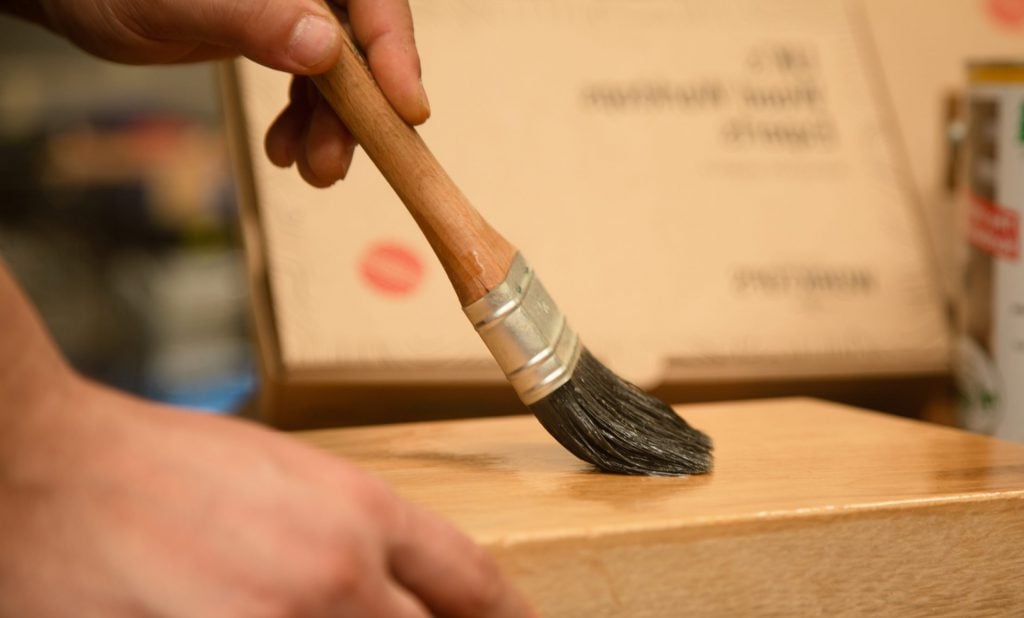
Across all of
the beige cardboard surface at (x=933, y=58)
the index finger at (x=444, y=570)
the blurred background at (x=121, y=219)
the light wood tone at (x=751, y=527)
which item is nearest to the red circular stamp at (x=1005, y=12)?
the beige cardboard surface at (x=933, y=58)

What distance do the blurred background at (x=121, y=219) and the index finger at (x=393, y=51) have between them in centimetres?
100

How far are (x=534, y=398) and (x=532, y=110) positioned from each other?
1.24 ft

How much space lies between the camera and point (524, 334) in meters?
0.51

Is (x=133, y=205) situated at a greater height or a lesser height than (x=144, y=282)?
greater

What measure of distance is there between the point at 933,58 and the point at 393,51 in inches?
23.3

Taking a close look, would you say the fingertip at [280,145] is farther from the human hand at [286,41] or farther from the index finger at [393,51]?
the index finger at [393,51]

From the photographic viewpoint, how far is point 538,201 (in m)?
0.83

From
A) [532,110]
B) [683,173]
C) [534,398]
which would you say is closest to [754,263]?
[683,173]

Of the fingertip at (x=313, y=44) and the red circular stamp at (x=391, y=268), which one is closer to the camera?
the fingertip at (x=313, y=44)

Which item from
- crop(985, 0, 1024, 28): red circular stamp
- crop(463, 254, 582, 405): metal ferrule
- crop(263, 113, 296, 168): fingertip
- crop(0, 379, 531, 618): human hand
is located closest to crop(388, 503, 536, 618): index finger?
crop(0, 379, 531, 618): human hand

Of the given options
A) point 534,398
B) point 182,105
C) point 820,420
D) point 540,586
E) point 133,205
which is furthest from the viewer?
point 182,105

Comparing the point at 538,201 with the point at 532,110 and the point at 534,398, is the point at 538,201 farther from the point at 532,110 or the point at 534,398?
the point at 534,398

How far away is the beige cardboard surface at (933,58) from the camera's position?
95cm

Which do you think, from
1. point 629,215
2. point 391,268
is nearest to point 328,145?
point 391,268
